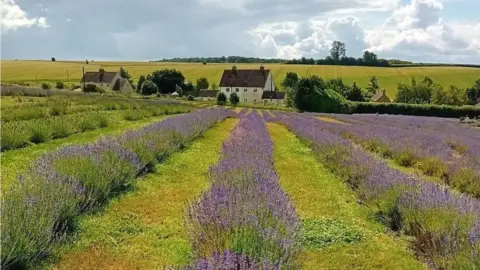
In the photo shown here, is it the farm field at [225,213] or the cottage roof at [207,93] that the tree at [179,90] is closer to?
the cottage roof at [207,93]

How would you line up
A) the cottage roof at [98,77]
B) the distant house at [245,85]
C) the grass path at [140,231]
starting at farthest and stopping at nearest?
the distant house at [245,85]
the cottage roof at [98,77]
the grass path at [140,231]

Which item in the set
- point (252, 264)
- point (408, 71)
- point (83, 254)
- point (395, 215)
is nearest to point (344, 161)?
point (395, 215)

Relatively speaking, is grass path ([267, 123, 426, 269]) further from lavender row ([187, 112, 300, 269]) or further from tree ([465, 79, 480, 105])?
tree ([465, 79, 480, 105])

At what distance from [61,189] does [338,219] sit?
3.79 metres

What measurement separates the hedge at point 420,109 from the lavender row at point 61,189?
166ft

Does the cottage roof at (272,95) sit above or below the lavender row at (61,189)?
below

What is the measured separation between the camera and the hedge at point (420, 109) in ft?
182

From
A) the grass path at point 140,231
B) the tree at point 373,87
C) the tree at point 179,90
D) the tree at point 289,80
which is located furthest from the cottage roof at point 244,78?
the grass path at point 140,231

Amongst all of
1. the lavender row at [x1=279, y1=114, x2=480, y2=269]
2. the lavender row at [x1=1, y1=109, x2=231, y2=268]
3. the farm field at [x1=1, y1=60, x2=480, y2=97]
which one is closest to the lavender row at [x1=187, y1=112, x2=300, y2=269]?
the lavender row at [x1=1, y1=109, x2=231, y2=268]

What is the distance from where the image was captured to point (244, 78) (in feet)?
311

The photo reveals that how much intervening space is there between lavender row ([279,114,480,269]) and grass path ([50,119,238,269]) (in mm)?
2622

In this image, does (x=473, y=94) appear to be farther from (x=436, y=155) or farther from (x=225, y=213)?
(x=225, y=213)

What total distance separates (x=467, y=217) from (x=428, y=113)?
54.0 meters

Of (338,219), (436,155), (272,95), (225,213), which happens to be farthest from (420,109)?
(225,213)
